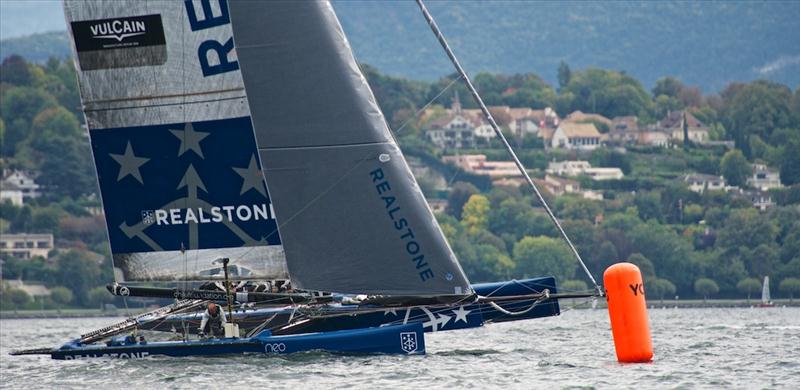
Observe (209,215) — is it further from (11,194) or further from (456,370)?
(11,194)

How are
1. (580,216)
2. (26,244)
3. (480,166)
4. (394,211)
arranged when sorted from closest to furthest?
(394,211) < (26,244) < (580,216) < (480,166)

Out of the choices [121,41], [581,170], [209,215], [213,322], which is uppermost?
[581,170]

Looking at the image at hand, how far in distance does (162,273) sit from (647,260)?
99.0 m

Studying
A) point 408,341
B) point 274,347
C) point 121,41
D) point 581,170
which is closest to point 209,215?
point 274,347

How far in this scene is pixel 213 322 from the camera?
32.8 meters

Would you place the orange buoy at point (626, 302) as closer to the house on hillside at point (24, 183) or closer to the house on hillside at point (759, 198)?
the house on hillside at point (759, 198)

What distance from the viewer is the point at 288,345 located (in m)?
31.9

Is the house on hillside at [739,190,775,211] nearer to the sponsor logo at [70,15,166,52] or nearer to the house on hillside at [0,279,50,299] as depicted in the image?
the house on hillside at [0,279,50,299]

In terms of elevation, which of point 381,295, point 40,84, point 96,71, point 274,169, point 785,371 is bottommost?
point 785,371

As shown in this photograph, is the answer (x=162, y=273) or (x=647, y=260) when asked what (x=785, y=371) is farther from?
(x=647, y=260)

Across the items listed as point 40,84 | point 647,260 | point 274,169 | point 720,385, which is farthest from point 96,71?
point 40,84

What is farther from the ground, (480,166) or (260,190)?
(480,166)

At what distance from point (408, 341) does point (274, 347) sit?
2297mm

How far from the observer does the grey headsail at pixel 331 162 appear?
30984mm
